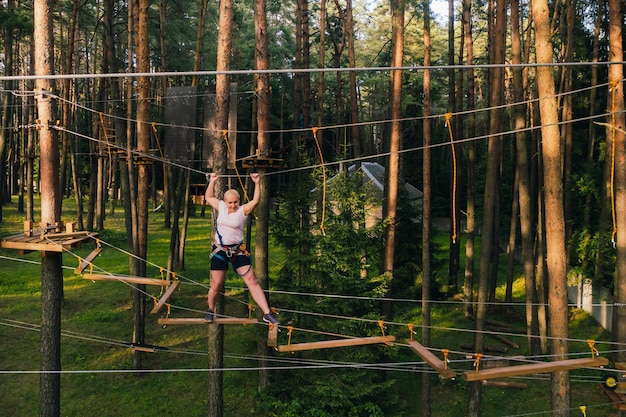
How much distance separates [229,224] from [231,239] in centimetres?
21

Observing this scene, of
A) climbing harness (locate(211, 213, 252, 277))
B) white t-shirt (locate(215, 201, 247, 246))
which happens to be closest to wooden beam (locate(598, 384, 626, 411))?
climbing harness (locate(211, 213, 252, 277))

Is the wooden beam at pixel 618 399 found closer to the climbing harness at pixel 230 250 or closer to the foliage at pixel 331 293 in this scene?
the foliage at pixel 331 293

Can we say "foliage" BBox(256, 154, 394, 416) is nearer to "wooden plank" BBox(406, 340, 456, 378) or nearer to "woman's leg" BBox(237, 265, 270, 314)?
"woman's leg" BBox(237, 265, 270, 314)

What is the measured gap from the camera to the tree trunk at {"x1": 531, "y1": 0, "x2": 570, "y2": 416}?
8742 mm

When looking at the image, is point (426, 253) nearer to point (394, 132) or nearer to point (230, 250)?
point (394, 132)

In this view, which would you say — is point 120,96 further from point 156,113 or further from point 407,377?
point 407,377

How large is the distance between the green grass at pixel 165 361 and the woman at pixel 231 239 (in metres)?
4.51

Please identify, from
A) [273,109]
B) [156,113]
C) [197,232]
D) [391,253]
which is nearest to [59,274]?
[391,253]

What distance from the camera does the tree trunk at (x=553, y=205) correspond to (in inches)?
344

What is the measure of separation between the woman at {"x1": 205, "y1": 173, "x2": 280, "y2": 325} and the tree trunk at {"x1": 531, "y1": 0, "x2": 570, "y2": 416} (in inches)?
189

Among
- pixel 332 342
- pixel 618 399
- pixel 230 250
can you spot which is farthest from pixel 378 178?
pixel 230 250

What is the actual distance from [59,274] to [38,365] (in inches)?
338

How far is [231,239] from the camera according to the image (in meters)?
6.79

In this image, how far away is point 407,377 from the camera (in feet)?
52.0
